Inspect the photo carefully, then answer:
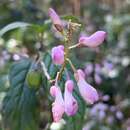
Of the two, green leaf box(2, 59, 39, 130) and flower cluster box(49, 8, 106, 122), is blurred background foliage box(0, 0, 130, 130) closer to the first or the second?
green leaf box(2, 59, 39, 130)

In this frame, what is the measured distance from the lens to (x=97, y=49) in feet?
9.78

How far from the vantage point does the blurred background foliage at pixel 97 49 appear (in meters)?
2.33

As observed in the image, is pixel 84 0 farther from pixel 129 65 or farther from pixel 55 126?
pixel 55 126

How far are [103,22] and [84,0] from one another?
2.68ft

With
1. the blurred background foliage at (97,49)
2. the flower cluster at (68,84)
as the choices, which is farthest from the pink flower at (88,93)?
the blurred background foliage at (97,49)

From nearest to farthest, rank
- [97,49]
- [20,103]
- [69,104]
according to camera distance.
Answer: [69,104] < [20,103] < [97,49]

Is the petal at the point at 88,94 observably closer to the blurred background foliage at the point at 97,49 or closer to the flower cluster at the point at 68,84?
the flower cluster at the point at 68,84

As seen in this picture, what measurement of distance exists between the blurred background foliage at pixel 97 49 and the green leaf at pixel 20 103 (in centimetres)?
13

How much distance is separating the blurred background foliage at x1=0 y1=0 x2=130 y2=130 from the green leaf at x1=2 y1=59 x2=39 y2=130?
5.2 inches

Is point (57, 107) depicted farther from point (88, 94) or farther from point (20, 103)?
point (20, 103)

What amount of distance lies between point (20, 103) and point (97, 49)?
166 cm

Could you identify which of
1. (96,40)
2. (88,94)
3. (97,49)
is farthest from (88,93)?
(97,49)

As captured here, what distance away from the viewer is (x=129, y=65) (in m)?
3.33

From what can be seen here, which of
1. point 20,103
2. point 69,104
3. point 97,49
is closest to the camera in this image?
point 69,104
